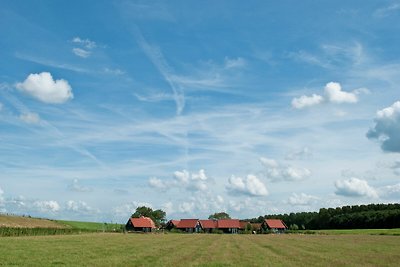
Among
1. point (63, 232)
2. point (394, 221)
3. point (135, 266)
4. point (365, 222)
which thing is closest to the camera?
point (135, 266)

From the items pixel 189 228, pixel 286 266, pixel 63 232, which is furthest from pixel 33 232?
pixel 189 228

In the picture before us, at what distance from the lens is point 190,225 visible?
7052 inches

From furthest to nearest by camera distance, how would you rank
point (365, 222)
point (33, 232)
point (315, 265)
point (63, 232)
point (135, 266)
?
point (365, 222), point (63, 232), point (33, 232), point (315, 265), point (135, 266)

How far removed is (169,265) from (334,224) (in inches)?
6549

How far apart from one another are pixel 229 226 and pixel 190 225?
1473 centimetres

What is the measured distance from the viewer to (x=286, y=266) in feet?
91.4

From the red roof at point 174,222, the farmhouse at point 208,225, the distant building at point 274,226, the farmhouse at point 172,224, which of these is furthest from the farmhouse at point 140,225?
the distant building at point 274,226

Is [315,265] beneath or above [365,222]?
beneath

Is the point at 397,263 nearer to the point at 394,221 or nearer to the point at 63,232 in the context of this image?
the point at 63,232

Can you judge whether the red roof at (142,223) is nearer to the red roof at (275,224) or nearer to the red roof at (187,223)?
the red roof at (187,223)

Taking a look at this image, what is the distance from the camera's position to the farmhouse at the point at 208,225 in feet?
586

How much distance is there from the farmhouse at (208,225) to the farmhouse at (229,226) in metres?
2.72

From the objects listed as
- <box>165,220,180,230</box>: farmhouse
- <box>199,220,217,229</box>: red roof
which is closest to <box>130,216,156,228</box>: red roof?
<box>165,220,180,230</box>: farmhouse

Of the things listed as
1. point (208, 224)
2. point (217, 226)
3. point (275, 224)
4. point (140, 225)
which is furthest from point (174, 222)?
point (275, 224)
